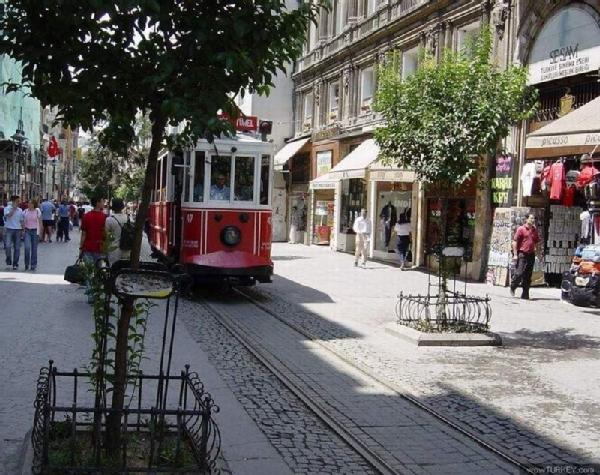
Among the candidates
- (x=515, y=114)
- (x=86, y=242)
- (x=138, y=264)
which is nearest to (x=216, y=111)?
(x=138, y=264)

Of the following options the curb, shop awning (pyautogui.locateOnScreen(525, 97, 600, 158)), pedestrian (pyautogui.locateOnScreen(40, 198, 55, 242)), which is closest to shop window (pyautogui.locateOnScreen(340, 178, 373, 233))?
pedestrian (pyautogui.locateOnScreen(40, 198, 55, 242))

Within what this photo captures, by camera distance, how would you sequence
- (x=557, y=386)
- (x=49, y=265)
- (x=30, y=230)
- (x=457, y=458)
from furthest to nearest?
1. (x=49, y=265)
2. (x=30, y=230)
3. (x=557, y=386)
4. (x=457, y=458)

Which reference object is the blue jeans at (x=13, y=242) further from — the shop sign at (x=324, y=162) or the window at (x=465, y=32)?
the shop sign at (x=324, y=162)

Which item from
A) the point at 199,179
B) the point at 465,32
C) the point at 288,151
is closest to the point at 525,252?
the point at 199,179

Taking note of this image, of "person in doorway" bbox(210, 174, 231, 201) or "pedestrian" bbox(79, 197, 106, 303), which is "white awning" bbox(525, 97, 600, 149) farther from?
"pedestrian" bbox(79, 197, 106, 303)

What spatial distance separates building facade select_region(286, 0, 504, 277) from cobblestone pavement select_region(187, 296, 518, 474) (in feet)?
28.9

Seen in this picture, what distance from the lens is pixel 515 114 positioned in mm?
13727

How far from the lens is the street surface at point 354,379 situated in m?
5.85

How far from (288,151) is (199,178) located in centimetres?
2269

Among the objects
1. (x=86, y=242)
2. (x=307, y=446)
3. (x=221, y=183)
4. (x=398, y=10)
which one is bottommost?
(x=307, y=446)

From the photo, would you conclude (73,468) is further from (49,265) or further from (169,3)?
(49,265)

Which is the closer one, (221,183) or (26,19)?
(26,19)

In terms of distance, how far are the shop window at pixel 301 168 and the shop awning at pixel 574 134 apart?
2117 cm

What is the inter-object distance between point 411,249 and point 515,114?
10.9 m
